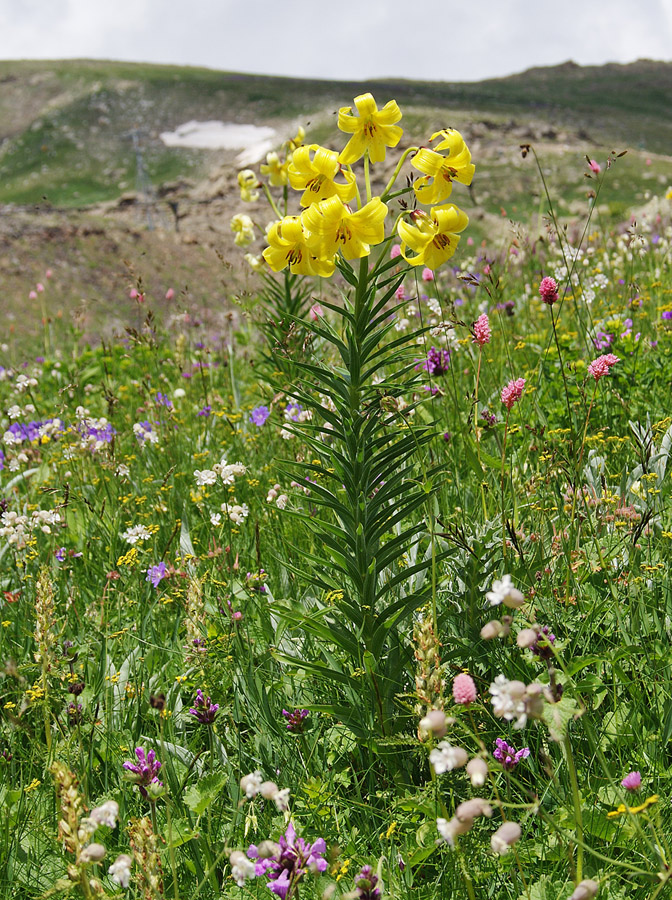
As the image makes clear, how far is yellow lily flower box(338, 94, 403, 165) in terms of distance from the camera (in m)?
1.59

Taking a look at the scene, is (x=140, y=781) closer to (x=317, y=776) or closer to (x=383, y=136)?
(x=317, y=776)

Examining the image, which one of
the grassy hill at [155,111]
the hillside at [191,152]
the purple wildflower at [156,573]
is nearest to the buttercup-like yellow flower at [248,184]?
the hillside at [191,152]

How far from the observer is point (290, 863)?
107 centimetres

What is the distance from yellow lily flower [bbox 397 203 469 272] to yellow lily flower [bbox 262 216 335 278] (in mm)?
185

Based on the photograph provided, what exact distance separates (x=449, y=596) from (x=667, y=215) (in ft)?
30.4

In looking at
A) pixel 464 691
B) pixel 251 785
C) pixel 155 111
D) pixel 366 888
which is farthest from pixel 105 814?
pixel 155 111

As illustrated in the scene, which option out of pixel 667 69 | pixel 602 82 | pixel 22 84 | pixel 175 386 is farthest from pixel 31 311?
pixel 667 69

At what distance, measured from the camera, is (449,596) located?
1981mm

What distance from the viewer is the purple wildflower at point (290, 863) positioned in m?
1.06

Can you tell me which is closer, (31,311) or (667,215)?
(667,215)

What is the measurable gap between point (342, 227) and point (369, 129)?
321 millimetres

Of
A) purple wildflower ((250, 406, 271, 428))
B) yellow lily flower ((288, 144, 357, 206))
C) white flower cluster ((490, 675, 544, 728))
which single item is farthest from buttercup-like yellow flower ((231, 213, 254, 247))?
white flower cluster ((490, 675, 544, 728))

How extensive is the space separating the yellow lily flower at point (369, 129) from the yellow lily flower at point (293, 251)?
21 cm

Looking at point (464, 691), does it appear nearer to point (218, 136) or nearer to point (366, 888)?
point (366, 888)
